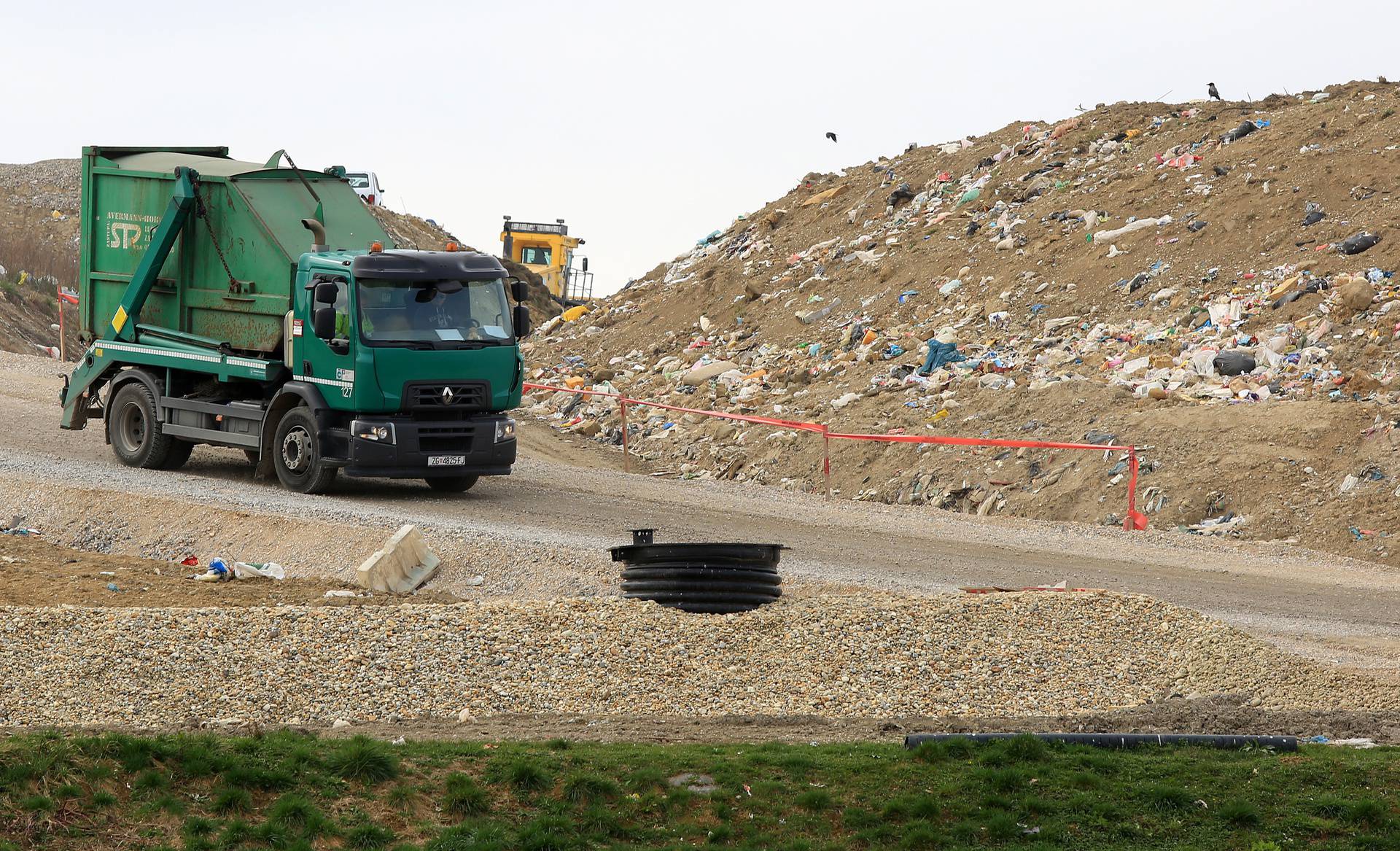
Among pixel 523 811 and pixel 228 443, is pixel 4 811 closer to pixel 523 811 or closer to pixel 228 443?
pixel 523 811

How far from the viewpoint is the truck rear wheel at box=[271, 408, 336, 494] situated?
16.9 metres

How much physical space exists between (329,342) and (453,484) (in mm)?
2971

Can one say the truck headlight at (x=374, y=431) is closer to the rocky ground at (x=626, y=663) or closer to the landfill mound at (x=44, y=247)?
the rocky ground at (x=626, y=663)

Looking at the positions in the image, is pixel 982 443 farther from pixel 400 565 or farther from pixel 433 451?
pixel 400 565

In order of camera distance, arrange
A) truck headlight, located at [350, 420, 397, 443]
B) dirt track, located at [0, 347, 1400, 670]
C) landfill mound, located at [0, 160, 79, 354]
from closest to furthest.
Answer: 1. dirt track, located at [0, 347, 1400, 670]
2. truck headlight, located at [350, 420, 397, 443]
3. landfill mound, located at [0, 160, 79, 354]

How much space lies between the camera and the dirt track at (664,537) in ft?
44.2

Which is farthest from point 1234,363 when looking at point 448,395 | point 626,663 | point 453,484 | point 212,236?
point 626,663

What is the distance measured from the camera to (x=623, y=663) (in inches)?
393

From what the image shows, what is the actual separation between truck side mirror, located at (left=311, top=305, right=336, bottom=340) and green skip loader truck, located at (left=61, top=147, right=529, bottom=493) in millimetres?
A: 25

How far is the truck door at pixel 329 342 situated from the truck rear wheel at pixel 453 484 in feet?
6.73

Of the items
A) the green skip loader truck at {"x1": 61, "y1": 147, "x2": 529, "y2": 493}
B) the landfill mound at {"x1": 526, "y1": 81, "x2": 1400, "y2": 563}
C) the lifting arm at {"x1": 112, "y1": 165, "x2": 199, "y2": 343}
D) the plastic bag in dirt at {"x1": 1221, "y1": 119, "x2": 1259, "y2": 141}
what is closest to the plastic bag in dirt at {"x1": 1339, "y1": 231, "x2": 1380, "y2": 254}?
the landfill mound at {"x1": 526, "y1": 81, "x2": 1400, "y2": 563}

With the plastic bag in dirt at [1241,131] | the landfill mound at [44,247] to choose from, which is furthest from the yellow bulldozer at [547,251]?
the plastic bag in dirt at [1241,131]

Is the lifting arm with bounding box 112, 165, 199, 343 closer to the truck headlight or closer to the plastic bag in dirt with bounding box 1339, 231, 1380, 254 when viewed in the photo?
the truck headlight

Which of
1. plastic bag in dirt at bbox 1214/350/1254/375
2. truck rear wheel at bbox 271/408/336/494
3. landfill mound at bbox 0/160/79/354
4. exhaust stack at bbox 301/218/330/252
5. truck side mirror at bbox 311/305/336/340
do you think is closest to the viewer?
truck side mirror at bbox 311/305/336/340
